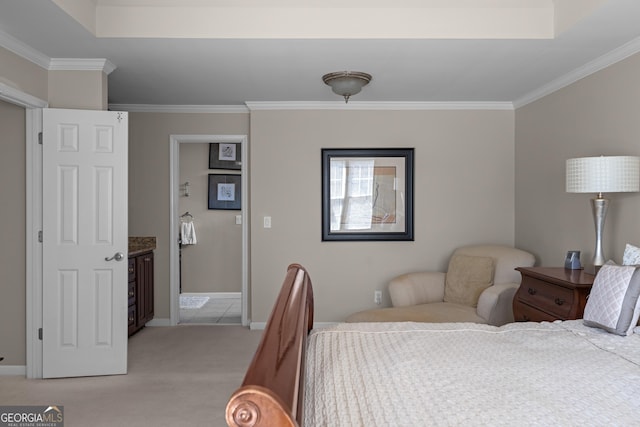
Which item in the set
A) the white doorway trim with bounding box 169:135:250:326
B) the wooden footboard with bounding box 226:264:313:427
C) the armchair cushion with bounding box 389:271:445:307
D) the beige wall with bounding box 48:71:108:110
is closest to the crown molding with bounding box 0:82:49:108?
the beige wall with bounding box 48:71:108:110

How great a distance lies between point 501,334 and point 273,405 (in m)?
1.64

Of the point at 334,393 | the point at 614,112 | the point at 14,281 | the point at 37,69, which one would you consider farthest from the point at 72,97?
the point at 614,112

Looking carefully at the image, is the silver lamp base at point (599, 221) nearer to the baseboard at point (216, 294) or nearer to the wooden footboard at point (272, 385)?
the wooden footboard at point (272, 385)

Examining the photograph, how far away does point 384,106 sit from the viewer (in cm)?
499

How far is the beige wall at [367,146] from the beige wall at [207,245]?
209 centimetres

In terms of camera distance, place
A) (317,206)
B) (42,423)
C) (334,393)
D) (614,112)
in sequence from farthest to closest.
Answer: (317,206) < (614,112) < (42,423) < (334,393)

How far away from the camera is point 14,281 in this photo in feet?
11.7

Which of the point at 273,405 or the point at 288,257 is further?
the point at 288,257

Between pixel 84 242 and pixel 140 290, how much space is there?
1.37 meters

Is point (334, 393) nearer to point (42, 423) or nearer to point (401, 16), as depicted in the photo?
point (42, 423)

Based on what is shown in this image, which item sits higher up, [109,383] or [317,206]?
[317,206]

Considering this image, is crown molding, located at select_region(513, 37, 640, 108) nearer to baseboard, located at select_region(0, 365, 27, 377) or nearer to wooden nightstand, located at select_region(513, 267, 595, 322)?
wooden nightstand, located at select_region(513, 267, 595, 322)

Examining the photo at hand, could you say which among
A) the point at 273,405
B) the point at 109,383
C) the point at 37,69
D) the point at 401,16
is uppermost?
the point at 401,16

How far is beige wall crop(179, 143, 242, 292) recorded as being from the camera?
6.98 metres
